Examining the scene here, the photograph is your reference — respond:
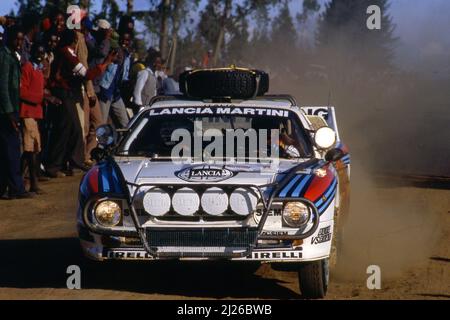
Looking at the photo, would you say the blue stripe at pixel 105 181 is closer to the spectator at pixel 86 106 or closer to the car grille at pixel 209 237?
the car grille at pixel 209 237

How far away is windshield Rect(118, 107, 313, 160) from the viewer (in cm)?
870

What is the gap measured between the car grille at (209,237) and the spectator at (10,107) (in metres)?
5.80

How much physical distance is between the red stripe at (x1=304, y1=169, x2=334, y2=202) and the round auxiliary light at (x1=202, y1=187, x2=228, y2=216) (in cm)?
60

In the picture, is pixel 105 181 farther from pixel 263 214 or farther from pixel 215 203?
pixel 263 214

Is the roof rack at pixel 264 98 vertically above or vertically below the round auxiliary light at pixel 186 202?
above

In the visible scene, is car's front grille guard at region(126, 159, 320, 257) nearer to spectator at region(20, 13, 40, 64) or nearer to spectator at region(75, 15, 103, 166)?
→ spectator at region(20, 13, 40, 64)

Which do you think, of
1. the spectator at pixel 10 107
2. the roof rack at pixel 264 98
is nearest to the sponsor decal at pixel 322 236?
the roof rack at pixel 264 98

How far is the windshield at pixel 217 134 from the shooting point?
A: 8.70 meters

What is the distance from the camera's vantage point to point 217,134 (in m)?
8.91

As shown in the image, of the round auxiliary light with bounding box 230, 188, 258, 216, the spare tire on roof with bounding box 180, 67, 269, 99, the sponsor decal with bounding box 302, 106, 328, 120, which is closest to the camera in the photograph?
the round auxiliary light with bounding box 230, 188, 258, 216

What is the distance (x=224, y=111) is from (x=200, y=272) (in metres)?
1.40

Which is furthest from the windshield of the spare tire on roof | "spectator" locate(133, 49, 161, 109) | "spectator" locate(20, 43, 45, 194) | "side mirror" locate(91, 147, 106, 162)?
"spectator" locate(133, 49, 161, 109)

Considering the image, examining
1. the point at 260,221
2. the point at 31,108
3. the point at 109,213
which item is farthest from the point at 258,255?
the point at 31,108
